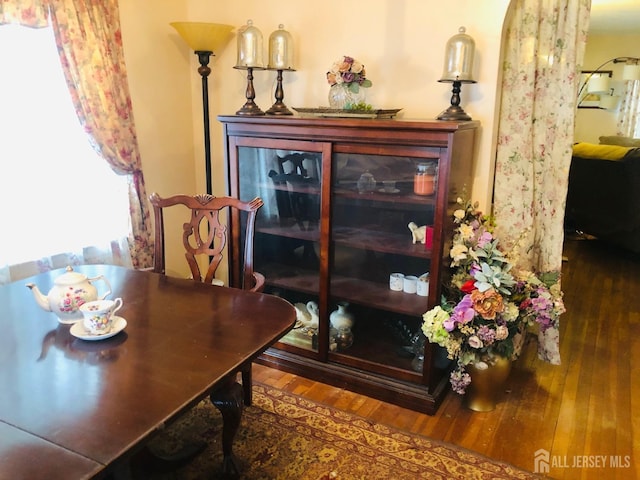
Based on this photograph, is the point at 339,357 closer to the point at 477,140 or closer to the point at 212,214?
the point at 212,214

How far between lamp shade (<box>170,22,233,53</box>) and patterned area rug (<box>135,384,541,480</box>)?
6.24 feet

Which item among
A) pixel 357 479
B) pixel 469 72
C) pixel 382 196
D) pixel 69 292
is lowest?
pixel 357 479

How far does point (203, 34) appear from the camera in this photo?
274 centimetres

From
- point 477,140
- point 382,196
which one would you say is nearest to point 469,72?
point 477,140

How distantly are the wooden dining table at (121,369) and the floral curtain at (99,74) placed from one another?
92cm

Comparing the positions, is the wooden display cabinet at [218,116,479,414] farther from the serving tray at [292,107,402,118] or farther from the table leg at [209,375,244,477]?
the table leg at [209,375,244,477]

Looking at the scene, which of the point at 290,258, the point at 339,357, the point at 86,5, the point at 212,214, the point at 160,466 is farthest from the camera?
the point at 290,258

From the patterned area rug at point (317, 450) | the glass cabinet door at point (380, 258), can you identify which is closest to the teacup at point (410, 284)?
the glass cabinet door at point (380, 258)

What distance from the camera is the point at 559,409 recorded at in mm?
2387

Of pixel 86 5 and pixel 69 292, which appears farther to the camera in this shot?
pixel 86 5

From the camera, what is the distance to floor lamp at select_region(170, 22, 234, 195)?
8.91 feet

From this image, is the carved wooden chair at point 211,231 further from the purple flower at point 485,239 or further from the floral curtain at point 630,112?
the floral curtain at point 630,112

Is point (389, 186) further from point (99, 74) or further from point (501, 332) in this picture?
point (99, 74)

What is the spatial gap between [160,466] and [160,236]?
93 cm
